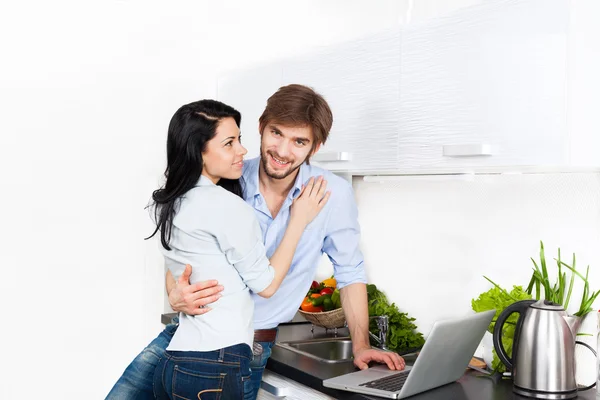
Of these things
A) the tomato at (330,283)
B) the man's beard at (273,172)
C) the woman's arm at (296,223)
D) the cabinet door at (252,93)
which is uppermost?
the cabinet door at (252,93)

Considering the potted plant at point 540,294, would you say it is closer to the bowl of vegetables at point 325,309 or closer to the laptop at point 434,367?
the laptop at point 434,367

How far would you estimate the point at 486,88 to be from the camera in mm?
1845

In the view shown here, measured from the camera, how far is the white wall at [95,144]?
3.01m

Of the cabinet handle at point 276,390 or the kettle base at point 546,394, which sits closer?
the kettle base at point 546,394

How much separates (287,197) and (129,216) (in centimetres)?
119

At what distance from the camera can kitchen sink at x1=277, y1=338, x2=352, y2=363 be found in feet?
8.30

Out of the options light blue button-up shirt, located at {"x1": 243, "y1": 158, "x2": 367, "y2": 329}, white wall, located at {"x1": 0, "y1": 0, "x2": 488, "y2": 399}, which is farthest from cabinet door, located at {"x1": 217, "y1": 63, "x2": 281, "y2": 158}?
light blue button-up shirt, located at {"x1": 243, "y1": 158, "x2": 367, "y2": 329}

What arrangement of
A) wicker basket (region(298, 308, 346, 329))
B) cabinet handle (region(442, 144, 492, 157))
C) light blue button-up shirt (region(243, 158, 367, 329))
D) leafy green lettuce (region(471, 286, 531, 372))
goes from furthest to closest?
wicker basket (region(298, 308, 346, 329)), light blue button-up shirt (region(243, 158, 367, 329)), leafy green lettuce (region(471, 286, 531, 372)), cabinet handle (region(442, 144, 492, 157))

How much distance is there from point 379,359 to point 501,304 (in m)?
0.41

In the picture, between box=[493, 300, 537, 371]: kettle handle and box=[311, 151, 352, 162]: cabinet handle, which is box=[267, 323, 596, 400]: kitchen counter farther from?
box=[311, 151, 352, 162]: cabinet handle

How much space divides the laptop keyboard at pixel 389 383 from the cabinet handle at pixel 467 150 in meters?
0.65

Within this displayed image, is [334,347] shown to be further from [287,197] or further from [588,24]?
[588,24]

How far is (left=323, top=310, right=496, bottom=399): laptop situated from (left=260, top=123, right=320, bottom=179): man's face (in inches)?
25.7

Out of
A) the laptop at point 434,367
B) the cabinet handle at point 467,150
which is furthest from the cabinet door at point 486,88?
the laptop at point 434,367
